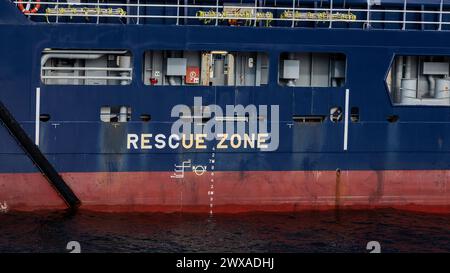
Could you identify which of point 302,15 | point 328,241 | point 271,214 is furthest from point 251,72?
point 328,241

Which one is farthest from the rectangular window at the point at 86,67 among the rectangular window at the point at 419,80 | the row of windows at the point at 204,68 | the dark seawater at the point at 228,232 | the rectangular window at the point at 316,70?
the rectangular window at the point at 419,80

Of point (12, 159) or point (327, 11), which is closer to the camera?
point (12, 159)

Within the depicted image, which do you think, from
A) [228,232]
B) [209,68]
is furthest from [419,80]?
[228,232]

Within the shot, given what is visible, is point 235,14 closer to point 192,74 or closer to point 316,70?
point 192,74

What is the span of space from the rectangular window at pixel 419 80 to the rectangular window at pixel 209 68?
10.2 ft

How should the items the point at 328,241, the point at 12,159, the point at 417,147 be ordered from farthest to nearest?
the point at 417,147
the point at 12,159
the point at 328,241

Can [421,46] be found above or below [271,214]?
above

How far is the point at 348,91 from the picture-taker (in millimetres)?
17250

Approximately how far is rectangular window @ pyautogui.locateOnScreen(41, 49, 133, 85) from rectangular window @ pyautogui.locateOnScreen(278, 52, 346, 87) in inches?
140

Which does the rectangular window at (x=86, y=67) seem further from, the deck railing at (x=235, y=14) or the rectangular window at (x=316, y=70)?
the rectangular window at (x=316, y=70)

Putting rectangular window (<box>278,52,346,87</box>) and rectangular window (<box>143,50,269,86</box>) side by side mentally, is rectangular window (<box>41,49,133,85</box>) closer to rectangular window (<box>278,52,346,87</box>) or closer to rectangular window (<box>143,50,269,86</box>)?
rectangular window (<box>143,50,269,86</box>)

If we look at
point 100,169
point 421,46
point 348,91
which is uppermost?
point 421,46

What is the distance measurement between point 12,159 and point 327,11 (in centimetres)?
786

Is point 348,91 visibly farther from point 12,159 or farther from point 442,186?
point 12,159
